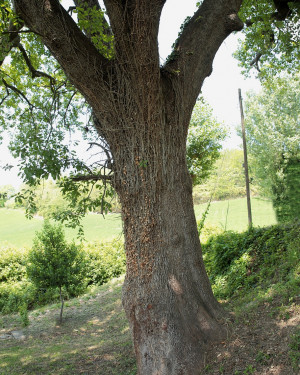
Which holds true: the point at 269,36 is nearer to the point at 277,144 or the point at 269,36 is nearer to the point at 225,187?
the point at 277,144

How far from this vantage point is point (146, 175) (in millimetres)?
4414

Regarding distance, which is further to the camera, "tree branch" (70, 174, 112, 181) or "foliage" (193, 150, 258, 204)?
"foliage" (193, 150, 258, 204)

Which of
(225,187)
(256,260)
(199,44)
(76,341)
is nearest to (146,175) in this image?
(199,44)

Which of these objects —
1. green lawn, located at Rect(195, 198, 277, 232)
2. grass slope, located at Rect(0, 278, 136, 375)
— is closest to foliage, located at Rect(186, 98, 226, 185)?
green lawn, located at Rect(195, 198, 277, 232)

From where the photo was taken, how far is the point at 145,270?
4.42 meters

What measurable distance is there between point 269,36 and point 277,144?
57.6 ft

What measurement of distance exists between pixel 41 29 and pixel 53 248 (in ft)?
26.4

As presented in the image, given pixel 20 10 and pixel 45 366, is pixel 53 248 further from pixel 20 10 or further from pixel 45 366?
pixel 20 10

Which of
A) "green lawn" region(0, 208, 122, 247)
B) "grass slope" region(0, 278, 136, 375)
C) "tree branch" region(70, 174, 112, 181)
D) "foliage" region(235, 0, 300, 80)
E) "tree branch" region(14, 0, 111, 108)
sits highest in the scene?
"foliage" region(235, 0, 300, 80)

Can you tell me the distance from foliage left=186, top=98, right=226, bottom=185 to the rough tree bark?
13172 millimetres

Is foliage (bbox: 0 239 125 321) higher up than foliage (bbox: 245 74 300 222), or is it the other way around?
foliage (bbox: 245 74 300 222)

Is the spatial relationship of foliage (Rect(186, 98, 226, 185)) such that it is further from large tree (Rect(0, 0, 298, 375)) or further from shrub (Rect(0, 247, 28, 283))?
large tree (Rect(0, 0, 298, 375))

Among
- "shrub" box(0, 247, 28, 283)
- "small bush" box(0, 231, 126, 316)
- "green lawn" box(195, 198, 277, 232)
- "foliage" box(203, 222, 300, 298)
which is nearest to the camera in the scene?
"foliage" box(203, 222, 300, 298)

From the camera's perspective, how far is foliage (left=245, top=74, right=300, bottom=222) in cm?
2192
